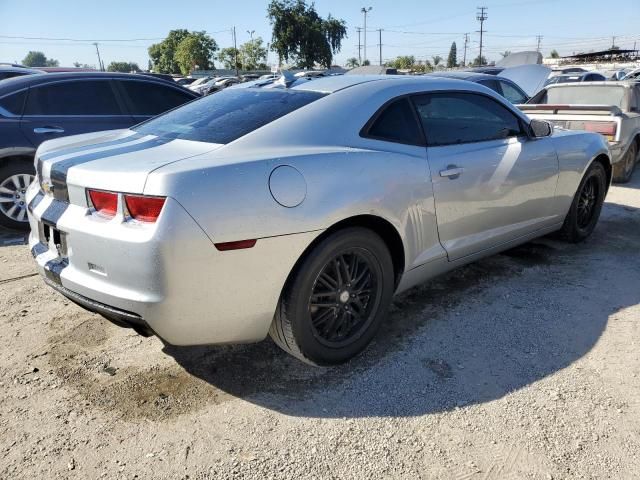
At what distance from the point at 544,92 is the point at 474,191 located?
6.28 metres

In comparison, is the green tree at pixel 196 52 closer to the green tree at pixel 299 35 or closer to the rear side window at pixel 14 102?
the green tree at pixel 299 35

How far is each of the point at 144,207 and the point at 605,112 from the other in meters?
6.75

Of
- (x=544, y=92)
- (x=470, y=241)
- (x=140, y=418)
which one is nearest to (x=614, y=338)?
(x=470, y=241)

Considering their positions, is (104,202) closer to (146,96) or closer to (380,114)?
(380,114)

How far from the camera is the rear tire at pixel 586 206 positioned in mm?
4641

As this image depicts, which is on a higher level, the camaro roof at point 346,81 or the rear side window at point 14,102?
the camaro roof at point 346,81

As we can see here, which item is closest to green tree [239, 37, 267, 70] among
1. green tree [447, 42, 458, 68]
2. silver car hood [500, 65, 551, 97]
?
green tree [447, 42, 458, 68]

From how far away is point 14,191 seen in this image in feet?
17.1

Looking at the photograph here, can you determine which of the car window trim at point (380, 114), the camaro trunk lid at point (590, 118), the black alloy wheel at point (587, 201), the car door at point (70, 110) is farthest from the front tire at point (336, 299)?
the camaro trunk lid at point (590, 118)

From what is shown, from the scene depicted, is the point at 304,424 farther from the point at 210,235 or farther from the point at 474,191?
the point at 474,191

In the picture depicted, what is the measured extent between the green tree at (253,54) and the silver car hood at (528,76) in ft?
247

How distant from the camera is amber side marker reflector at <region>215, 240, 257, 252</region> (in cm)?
224

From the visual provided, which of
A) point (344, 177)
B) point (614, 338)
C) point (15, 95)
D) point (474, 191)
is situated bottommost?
point (614, 338)

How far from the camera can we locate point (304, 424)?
2.41 metres
